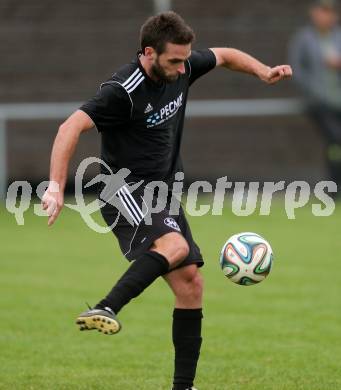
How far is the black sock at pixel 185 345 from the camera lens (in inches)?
229

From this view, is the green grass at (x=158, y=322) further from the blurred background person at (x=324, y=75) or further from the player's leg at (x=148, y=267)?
the blurred background person at (x=324, y=75)

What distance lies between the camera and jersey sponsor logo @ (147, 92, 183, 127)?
19.0 feet

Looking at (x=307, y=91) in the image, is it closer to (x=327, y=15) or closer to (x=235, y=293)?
(x=327, y=15)

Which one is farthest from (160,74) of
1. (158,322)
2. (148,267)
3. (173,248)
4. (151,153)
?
(158,322)

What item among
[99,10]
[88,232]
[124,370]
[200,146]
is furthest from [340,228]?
[124,370]

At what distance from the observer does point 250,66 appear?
635cm

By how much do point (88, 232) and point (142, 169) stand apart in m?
7.45

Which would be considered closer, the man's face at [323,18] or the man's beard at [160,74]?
the man's beard at [160,74]

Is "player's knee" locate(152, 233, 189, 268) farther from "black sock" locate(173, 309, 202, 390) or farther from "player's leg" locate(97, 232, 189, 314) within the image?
"black sock" locate(173, 309, 202, 390)

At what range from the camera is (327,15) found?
15297mm

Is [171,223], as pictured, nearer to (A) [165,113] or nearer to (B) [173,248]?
(B) [173,248]

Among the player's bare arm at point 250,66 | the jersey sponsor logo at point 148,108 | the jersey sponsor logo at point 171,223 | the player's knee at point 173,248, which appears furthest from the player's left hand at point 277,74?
the player's knee at point 173,248

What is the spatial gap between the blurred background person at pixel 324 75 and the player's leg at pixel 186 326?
1016 cm

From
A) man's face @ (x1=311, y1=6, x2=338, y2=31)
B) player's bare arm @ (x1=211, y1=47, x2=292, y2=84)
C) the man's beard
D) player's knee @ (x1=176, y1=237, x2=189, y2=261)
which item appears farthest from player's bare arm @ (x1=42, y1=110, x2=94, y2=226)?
man's face @ (x1=311, y1=6, x2=338, y2=31)
